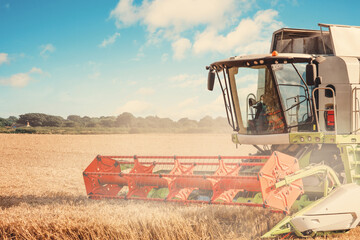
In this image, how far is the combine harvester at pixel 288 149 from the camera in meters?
3.97

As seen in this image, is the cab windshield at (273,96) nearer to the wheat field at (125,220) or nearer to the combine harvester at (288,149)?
the combine harvester at (288,149)

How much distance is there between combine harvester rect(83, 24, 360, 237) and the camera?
3.97m

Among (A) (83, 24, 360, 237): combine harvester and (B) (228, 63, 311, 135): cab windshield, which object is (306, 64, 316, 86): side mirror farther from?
(B) (228, 63, 311, 135): cab windshield

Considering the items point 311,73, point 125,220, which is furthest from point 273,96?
point 125,220

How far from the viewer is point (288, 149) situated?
A: 5449mm

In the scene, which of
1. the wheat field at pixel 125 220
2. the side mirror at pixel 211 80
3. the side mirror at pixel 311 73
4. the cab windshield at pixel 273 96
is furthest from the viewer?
the side mirror at pixel 211 80

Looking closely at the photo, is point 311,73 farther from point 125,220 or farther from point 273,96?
point 125,220

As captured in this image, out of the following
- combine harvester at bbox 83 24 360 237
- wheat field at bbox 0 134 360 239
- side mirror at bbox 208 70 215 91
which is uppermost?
side mirror at bbox 208 70 215 91

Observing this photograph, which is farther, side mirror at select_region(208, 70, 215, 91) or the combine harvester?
side mirror at select_region(208, 70, 215, 91)

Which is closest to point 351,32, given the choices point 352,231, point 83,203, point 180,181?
point 352,231

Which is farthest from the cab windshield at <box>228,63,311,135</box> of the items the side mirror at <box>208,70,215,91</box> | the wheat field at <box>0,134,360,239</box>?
the wheat field at <box>0,134,360,239</box>

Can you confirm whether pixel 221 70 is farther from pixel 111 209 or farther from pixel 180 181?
pixel 111 209

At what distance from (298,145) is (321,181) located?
100cm

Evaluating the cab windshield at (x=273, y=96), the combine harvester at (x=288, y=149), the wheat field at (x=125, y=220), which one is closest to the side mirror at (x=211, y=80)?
the combine harvester at (x=288, y=149)
